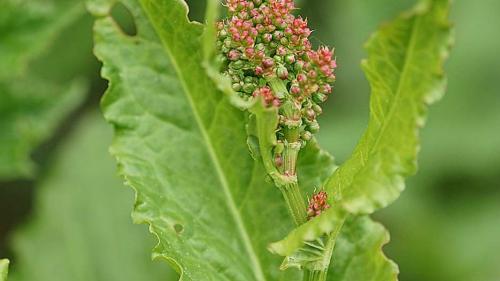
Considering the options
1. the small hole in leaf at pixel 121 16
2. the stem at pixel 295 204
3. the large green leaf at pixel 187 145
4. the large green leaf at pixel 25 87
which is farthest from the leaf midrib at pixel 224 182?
the small hole in leaf at pixel 121 16

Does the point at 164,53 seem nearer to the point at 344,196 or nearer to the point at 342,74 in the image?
the point at 344,196

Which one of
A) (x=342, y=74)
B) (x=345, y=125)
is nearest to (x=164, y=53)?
(x=345, y=125)

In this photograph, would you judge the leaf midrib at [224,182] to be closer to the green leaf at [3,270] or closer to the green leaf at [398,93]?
the green leaf at [398,93]

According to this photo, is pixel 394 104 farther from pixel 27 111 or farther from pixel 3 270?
pixel 27 111

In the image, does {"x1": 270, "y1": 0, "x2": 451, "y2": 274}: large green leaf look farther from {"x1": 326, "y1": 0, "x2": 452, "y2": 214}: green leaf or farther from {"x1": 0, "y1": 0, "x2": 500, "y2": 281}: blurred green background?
{"x1": 0, "y1": 0, "x2": 500, "y2": 281}: blurred green background

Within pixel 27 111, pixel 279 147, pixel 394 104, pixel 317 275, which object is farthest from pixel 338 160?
pixel 394 104

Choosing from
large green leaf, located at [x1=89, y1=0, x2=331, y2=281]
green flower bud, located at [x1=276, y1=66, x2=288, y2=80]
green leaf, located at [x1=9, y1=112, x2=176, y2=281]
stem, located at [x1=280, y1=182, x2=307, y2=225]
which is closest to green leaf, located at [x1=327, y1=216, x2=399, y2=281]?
large green leaf, located at [x1=89, y1=0, x2=331, y2=281]

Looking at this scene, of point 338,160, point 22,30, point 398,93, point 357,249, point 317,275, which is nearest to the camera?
point 398,93
